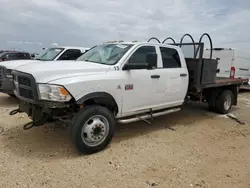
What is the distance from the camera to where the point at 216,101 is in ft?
24.4

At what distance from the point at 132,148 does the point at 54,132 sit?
179 centimetres

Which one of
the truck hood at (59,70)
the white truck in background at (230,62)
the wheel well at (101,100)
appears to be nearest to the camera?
the truck hood at (59,70)

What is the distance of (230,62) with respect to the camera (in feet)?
36.9

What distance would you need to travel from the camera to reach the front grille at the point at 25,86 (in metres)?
3.90

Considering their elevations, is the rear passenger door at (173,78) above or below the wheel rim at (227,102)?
above

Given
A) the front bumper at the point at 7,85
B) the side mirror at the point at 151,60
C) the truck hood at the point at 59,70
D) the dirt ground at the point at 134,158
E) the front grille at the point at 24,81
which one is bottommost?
the dirt ground at the point at 134,158

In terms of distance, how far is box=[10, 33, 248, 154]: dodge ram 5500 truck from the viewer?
12.8 ft

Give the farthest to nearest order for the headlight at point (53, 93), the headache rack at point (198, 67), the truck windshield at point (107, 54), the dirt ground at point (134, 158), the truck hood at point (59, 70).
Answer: the headache rack at point (198, 67), the truck windshield at point (107, 54), the truck hood at point (59, 70), the headlight at point (53, 93), the dirt ground at point (134, 158)

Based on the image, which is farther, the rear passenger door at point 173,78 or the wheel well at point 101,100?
the rear passenger door at point 173,78

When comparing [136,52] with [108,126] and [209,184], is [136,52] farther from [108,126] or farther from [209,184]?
[209,184]

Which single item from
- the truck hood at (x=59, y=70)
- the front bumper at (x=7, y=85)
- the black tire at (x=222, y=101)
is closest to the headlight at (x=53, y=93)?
the truck hood at (x=59, y=70)

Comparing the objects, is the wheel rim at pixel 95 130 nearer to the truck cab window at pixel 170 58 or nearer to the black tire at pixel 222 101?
the truck cab window at pixel 170 58

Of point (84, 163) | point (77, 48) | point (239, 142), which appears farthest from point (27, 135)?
point (77, 48)

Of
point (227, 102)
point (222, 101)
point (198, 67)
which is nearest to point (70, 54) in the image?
point (198, 67)
